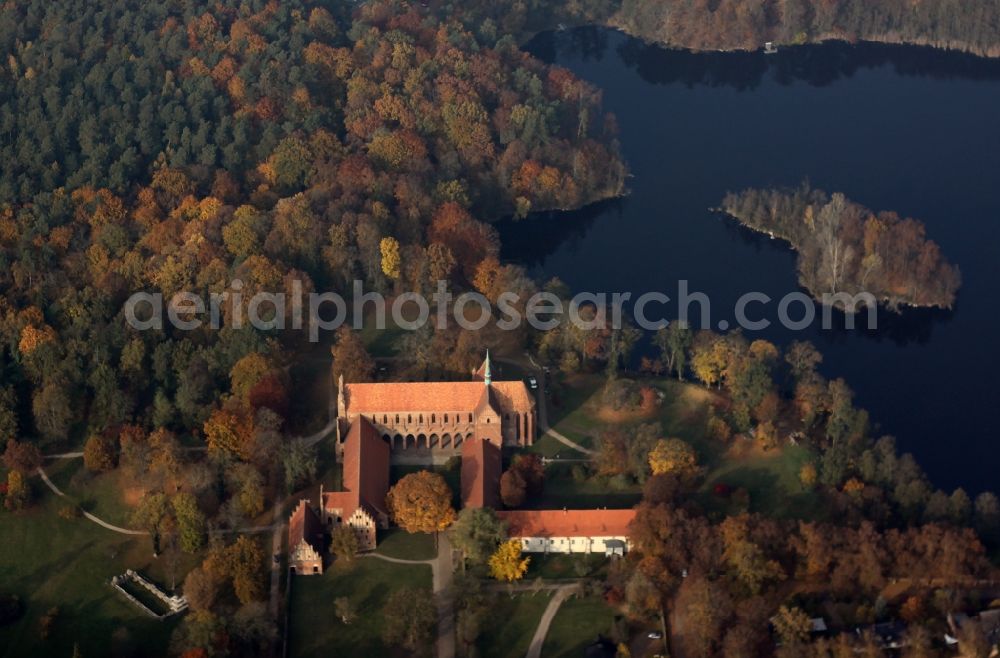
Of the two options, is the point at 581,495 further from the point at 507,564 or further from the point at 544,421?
the point at 507,564

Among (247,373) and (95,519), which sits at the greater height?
(247,373)

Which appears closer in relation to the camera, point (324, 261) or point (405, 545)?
point (405, 545)

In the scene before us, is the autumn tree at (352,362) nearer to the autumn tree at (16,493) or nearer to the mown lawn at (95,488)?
the mown lawn at (95,488)

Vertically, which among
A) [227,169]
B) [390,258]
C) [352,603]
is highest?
[227,169]

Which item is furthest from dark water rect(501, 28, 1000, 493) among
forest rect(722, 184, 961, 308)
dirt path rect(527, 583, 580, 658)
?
dirt path rect(527, 583, 580, 658)

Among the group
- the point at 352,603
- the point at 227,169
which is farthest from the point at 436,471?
the point at 227,169

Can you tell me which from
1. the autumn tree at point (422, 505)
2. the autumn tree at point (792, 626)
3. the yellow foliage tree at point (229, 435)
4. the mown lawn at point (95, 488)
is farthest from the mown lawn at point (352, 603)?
the autumn tree at point (792, 626)

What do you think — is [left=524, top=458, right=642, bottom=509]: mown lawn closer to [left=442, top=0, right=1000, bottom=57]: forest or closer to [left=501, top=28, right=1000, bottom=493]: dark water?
[left=501, top=28, right=1000, bottom=493]: dark water

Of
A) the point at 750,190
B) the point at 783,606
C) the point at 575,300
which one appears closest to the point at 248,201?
the point at 575,300

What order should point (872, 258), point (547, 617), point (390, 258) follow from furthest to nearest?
point (872, 258) < point (390, 258) < point (547, 617)
